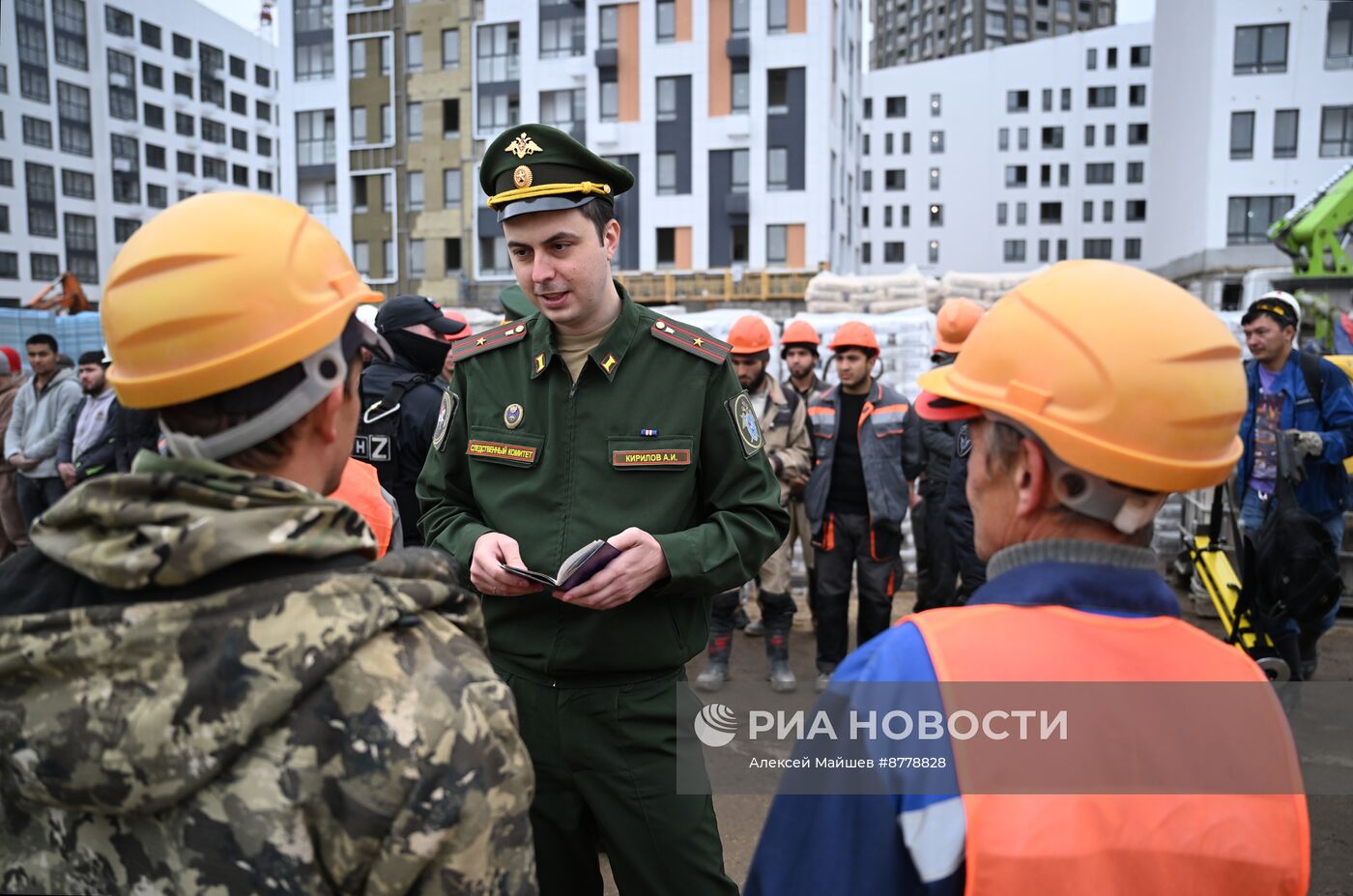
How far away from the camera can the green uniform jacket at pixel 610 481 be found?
218 centimetres

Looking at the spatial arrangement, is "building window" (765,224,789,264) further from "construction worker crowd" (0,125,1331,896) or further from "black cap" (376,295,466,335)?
"construction worker crowd" (0,125,1331,896)

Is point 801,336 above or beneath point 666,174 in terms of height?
beneath

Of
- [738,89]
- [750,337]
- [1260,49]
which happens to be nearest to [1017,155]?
[1260,49]

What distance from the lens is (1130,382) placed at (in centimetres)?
121

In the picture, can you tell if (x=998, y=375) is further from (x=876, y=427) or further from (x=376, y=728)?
(x=876, y=427)

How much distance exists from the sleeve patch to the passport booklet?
488mm

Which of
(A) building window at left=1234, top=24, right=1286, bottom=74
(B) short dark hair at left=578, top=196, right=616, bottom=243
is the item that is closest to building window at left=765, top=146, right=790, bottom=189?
(A) building window at left=1234, top=24, right=1286, bottom=74

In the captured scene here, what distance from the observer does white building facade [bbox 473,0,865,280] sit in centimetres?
3312

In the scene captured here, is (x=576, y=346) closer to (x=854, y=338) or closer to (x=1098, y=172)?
(x=854, y=338)

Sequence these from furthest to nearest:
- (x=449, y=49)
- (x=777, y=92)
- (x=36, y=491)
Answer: (x=449, y=49)
(x=777, y=92)
(x=36, y=491)

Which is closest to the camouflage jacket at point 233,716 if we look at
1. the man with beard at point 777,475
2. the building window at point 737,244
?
the man with beard at point 777,475

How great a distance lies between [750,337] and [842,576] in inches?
64.7

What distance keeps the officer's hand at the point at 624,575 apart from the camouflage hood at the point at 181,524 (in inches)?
35.7

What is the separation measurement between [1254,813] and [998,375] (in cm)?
65
